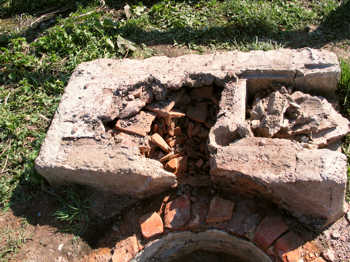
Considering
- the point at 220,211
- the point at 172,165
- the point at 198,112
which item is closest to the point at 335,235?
the point at 220,211

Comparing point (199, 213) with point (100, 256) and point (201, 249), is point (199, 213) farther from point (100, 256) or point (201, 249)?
point (100, 256)

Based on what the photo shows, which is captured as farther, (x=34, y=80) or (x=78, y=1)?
(x=78, y=1)

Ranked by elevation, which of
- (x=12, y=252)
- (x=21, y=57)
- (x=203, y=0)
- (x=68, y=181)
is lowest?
(x=12, y=252)

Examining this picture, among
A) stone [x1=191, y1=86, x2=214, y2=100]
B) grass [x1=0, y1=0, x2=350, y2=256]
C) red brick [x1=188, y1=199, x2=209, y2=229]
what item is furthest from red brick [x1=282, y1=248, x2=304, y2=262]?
grass [x1=0, y1=0, x2=350, y2=256]

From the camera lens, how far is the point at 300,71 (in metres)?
3.39

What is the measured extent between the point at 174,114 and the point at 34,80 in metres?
1.97

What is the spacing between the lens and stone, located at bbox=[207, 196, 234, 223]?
3100 mm

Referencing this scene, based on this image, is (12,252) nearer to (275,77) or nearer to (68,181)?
(68,181)

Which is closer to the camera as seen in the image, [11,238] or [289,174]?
[289,174]

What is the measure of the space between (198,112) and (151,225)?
1118mm

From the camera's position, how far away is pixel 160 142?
3.34 m

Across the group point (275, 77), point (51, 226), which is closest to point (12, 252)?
point (51, 226)

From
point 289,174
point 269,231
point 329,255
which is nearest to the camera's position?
point 289,174

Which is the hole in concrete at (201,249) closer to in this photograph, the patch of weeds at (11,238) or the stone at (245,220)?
the stone at (245,220)
